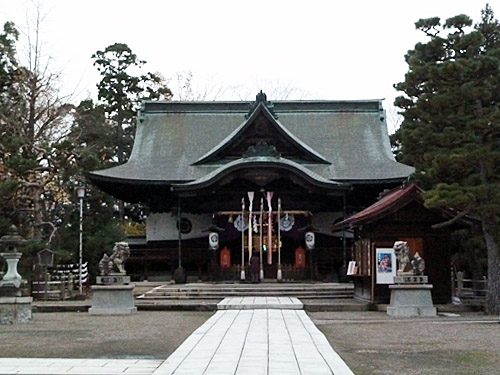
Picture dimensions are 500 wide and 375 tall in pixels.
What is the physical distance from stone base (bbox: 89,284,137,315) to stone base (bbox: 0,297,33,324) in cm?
249

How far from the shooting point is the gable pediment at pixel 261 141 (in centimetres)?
2727

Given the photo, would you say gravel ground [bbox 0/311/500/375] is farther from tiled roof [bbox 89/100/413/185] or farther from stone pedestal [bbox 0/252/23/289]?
tiled roof [bbox 89/100/413/185]

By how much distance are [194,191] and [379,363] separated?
17.0m

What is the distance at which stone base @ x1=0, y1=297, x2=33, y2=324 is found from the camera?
47.4 feet

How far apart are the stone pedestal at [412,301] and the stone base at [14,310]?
27.8ft

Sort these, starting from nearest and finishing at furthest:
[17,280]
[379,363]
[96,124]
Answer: [379,363], [17,280], [96,124]

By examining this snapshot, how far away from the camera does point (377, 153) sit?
29672 millimetres

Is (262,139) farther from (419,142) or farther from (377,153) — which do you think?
(419,142)

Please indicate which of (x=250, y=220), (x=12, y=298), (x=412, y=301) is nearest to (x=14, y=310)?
(x=12, y=298)

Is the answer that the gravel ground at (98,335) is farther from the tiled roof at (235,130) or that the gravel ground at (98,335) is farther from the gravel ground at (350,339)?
the tiled roof at (235,130)

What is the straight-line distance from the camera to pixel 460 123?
17.1 m

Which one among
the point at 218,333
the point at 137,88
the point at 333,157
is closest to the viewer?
the point at 218,333

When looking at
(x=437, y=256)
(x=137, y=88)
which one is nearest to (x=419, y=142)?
(x=437, y=256)

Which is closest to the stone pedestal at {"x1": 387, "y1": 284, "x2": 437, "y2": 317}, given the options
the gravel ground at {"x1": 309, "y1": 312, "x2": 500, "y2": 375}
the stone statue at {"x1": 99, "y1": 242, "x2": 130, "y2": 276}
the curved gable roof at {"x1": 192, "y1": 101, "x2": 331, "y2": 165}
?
the gravel ground at {"x1": 309, "y1": 312, "x2": 500, "y2": 375}
